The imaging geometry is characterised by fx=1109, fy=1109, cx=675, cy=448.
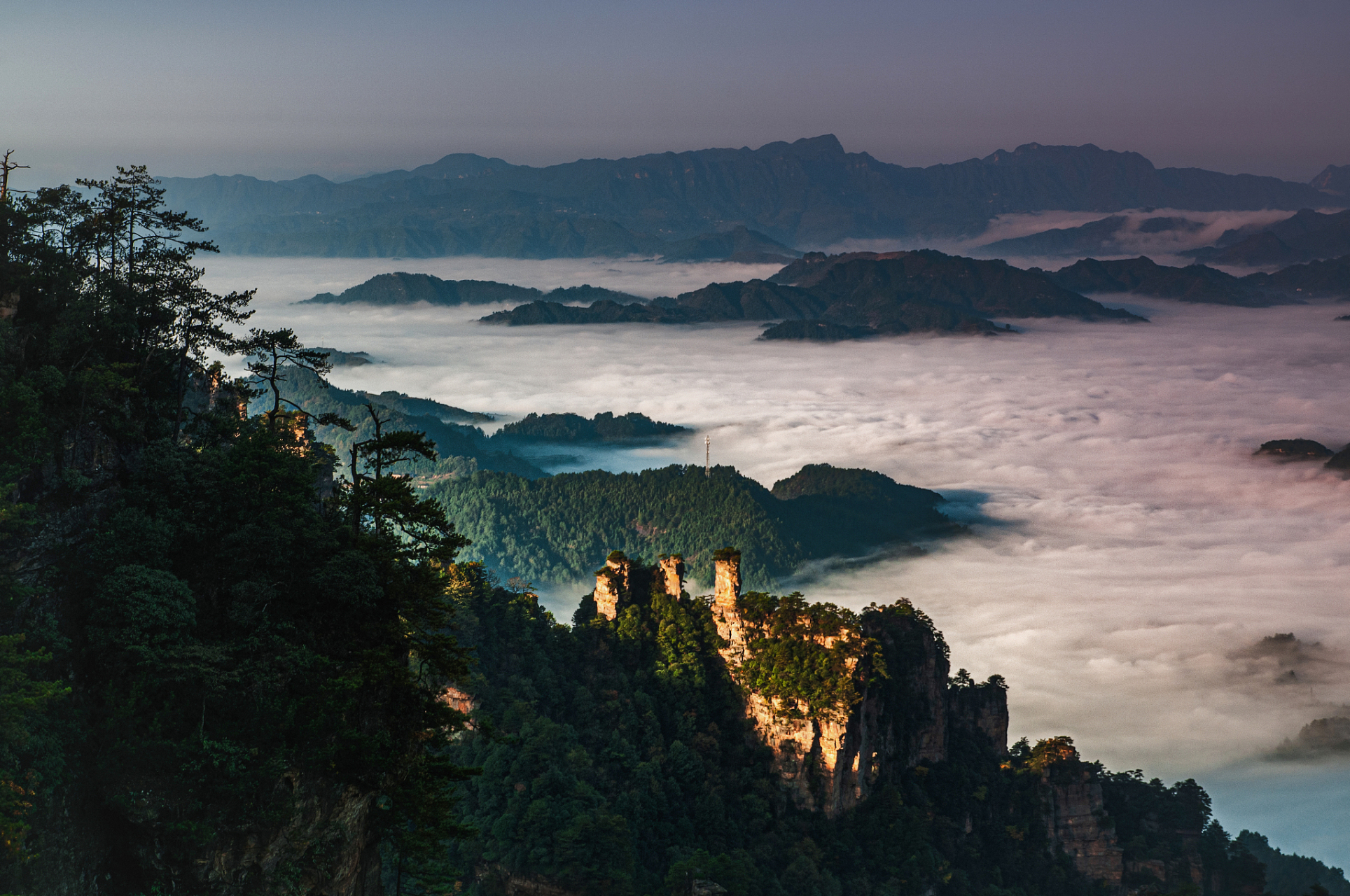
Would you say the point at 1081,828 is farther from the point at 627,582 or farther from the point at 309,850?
the point at 309,850

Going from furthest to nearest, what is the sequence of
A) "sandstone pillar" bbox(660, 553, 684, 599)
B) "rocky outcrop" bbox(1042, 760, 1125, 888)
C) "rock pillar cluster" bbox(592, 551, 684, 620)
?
1. "rocky outcrop" bbox(1042, 760, 1125, 888)
2. "sandstone pillar" bbox(660, 553, 684, 599)
3. "rock pillar cluster" bbox(592, 551, 684, 620)

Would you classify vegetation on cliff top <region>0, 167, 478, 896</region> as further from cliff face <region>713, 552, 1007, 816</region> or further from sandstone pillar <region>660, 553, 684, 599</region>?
sandstone pillar <region>660, 553, 684, 599</region>

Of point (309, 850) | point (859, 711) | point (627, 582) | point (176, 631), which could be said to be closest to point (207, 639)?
point (176, 631)

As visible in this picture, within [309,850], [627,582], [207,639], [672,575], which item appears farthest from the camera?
[672,575]

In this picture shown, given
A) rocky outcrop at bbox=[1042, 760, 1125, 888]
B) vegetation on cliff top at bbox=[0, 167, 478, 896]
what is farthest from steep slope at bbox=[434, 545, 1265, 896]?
vegetation on cliff top at bbox=[0, 167, 478, 896]

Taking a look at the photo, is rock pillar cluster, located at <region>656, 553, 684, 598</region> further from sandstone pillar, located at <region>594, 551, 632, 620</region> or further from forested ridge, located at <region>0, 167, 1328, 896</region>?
forested ridge, located at <region>0, 167, 1328, 896</region>

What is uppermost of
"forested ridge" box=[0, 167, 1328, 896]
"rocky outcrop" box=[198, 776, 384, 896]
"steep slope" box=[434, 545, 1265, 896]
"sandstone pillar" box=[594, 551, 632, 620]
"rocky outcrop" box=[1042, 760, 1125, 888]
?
"forested ridge" box=[0, 167, 1328, 896]

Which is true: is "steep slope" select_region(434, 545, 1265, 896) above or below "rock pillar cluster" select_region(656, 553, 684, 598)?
below

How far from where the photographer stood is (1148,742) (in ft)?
457

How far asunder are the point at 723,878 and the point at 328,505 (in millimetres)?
30939

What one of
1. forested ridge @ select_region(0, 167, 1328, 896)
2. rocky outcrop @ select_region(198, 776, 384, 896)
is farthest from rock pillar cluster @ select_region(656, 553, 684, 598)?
rocky outcrop @ select_region(198, 776, 384, 896)

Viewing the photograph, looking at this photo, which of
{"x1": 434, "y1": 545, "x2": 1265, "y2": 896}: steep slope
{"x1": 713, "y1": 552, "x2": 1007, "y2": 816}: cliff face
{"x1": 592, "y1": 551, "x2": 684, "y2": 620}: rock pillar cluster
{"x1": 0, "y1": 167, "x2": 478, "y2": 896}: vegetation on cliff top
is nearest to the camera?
{"x1": 0, "y1": 167, "x2": 478, "y2": 896}: vegetation on cliff top

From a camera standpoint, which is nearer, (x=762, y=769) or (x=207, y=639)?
(x=207, y=639)

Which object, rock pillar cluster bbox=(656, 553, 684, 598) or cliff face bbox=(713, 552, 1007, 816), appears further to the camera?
rock pillar cluster bbox=(656, 553, 684, 598)
